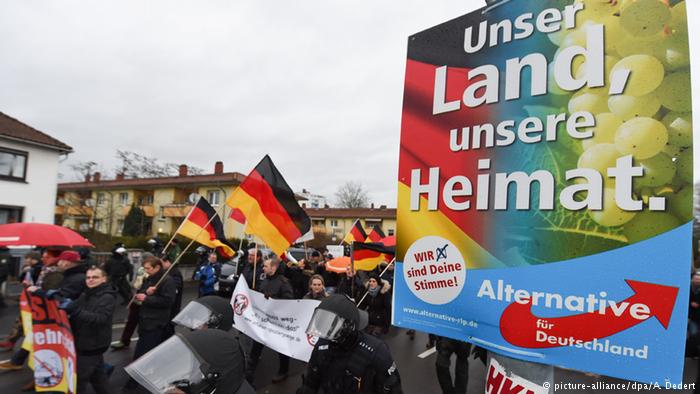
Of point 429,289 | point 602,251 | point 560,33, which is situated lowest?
point 429,289

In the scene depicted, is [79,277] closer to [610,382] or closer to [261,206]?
[261,206]

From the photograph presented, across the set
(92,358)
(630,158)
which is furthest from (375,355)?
(92,358)

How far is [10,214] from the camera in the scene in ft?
54.5

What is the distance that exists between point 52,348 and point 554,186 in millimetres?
4640

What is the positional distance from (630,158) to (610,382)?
18.6 feet

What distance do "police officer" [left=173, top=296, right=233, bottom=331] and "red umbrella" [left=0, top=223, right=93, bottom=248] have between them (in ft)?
12.6

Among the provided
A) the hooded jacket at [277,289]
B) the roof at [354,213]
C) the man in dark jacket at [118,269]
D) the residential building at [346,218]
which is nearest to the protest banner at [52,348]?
the hooded jacket at [277,289]

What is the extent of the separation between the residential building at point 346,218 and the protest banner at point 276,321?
4106 centimetres

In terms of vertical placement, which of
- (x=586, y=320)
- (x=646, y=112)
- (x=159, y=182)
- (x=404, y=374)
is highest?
(x=159, y=182)

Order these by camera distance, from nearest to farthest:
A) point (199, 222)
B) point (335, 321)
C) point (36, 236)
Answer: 1. point (335, 321)
2. point (36, 236)
3. point (199, 222)

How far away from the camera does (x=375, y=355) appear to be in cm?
258

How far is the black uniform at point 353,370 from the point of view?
2533 millimetres

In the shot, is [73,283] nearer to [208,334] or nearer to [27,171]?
[208,334]

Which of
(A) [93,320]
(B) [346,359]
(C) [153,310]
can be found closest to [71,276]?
(C) [153,310]
